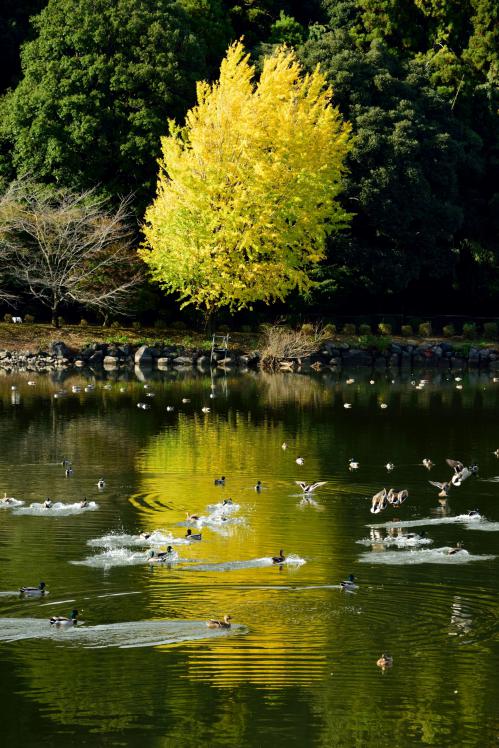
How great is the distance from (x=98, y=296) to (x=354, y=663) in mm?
45141

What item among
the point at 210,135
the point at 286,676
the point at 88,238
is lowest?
the point at 286,676

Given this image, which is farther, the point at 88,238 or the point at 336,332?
the point at 336,332

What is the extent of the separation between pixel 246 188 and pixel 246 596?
39550 millimetres

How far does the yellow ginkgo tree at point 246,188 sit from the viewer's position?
57906mm

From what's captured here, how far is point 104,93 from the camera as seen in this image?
62750 millimetres

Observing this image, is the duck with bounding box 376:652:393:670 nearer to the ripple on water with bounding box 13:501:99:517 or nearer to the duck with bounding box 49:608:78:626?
the duck with bounding box 49:608:78:626

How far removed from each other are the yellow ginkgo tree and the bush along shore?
262cm

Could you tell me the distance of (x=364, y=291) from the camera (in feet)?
219

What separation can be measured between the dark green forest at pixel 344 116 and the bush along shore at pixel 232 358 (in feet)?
10.5

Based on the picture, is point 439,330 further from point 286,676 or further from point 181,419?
point 286,676

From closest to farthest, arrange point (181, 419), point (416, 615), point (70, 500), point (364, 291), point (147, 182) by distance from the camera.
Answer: point (416, 615), point (70, 500), point (181, 419), point (147, 182), point (364, 291)

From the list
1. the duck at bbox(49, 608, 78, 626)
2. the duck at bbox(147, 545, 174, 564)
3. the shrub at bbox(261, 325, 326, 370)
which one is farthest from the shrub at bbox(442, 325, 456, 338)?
the duck at bbox(49, 608, 78, 626)

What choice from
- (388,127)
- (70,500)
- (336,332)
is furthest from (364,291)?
(70,500)

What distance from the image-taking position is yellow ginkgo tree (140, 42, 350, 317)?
5791 cm
